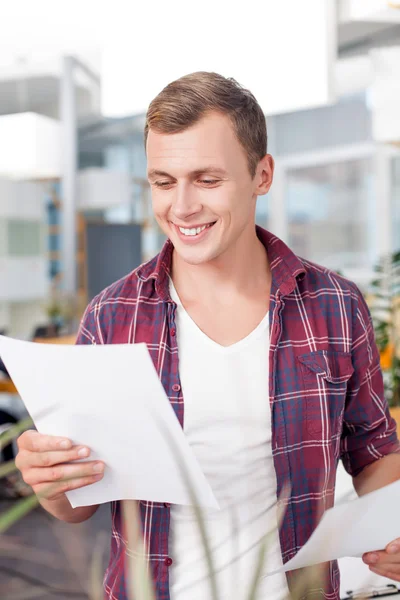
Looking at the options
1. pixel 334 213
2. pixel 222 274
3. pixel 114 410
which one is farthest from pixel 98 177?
pixel 114 410

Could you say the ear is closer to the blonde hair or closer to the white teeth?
the blonde hair

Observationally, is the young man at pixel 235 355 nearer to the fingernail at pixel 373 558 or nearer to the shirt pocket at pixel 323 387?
the shirt pocket at pixel 323 387

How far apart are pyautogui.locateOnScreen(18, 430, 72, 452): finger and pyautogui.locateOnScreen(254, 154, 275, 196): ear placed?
23.7 inches

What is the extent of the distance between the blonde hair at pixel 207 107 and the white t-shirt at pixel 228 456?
1.14ft

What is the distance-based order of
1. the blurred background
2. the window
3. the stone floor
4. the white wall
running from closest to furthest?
the stone floor
the blurred background
the window
the white wall

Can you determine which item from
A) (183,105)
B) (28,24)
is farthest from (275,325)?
(28,24)

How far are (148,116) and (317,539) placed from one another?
0.79 m

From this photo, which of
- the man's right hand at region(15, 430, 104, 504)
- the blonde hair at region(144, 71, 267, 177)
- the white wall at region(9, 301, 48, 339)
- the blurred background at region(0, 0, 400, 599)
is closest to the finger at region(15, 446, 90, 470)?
the man's right hand at region(15, 430, 104, 504)

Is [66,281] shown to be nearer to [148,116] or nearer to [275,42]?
[275,42]

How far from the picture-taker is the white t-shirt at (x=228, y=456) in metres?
1.21

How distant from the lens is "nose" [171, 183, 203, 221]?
1.18m

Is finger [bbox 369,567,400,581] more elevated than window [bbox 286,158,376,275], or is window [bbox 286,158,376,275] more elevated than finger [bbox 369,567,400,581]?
window [bbox 286,158,376,275]

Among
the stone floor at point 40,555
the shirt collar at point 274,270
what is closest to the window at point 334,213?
the stone floor at point 40,555

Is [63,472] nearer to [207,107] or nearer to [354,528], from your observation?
[354,528]
